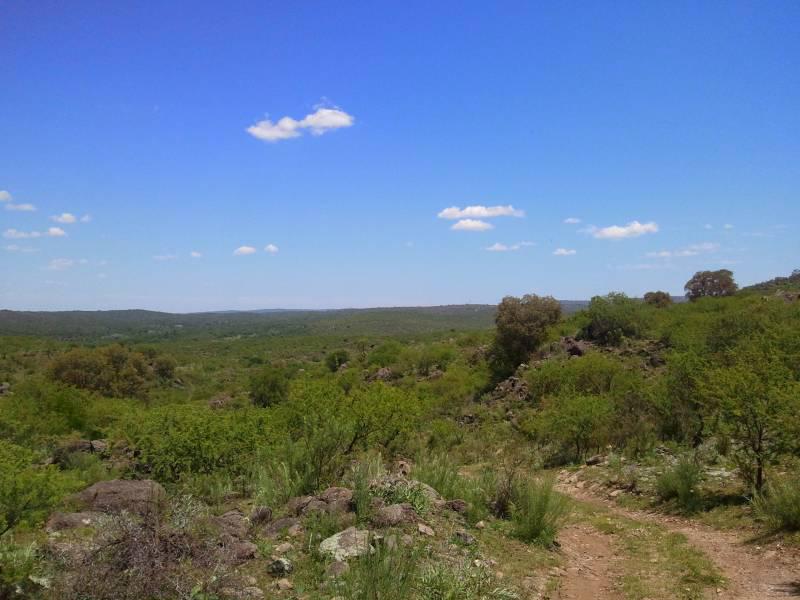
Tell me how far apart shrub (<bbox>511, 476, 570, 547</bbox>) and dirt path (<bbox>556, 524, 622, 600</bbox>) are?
0.53 meters

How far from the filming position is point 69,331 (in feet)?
549

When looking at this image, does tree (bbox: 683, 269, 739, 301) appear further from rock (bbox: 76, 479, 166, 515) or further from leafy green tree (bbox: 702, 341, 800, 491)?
rock (bbox: 76, 479, 166, 515)

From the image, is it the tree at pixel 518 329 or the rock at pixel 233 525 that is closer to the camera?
the rock at pixel 233 525

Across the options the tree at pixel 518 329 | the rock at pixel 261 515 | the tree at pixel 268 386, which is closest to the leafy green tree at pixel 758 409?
the rock at pixel 261 515

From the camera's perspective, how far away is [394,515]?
8195 mm

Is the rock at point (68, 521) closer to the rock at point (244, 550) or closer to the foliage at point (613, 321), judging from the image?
the rock at point (244, 550)

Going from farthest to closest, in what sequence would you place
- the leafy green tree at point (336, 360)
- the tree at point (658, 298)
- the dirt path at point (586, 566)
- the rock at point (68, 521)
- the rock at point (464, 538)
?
1. the leafy green tree at point (336, 360)
2. the tree at point (658, 298)
3. the rock at point (68, 521)
4. the rock at point (464, 538)
5. the dirt path at point (586, 566)

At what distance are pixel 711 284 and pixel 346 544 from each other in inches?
2450

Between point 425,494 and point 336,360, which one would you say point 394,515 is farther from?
point 336,360

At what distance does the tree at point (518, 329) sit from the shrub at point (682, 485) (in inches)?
1113

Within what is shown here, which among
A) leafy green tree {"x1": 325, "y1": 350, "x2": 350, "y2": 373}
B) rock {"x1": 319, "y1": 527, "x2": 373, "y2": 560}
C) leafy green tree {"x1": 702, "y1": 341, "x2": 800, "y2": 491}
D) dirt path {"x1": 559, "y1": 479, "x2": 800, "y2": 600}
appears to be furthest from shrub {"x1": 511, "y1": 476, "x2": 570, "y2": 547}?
leafy green tree {"x1": 325, "y1": 350, "x2": 350, "y2": 373}

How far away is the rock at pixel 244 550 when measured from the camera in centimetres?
691

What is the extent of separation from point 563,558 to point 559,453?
46.3ft

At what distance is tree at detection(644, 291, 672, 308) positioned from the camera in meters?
53.1
